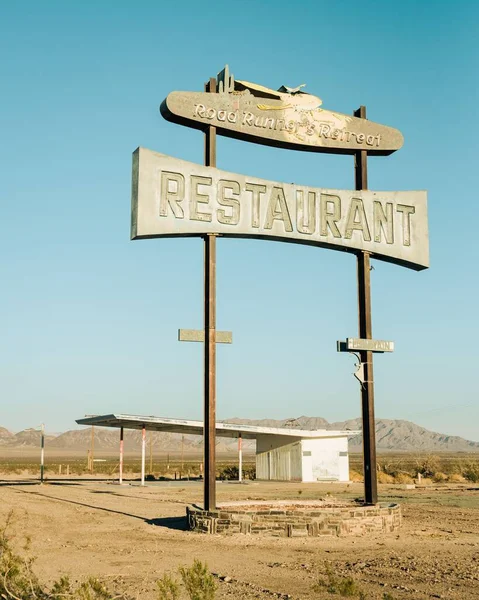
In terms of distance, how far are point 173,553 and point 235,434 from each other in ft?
101

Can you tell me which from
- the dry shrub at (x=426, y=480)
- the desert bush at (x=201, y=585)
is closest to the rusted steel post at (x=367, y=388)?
the desert bush at (x=201, y=585)

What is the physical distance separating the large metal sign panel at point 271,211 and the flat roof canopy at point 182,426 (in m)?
17.9

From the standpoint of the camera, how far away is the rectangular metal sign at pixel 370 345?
17.7m

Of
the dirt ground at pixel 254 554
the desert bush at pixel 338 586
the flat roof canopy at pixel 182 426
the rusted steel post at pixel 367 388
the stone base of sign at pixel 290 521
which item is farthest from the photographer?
the flat roof canopy at pixel 182 426

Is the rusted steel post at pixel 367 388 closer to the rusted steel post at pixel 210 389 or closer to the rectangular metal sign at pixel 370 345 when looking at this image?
the rectangular metal sign at pixel 370 345

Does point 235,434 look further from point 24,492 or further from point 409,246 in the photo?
point 409,246

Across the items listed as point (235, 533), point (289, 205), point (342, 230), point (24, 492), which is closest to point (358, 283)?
point (342, 230)

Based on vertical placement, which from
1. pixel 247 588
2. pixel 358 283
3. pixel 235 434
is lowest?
pixel 247 588

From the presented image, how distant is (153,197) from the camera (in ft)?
55.3

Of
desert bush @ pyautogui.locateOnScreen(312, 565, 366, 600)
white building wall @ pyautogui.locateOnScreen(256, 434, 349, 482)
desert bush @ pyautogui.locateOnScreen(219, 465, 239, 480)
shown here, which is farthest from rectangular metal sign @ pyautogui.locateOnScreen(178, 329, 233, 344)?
desert bush @ pyautogui.locateOnScreen(219, 465, 239, 480)

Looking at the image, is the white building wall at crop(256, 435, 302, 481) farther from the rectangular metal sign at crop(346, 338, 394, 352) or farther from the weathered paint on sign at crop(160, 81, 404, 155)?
the weathered paint on sign at crop(160, 81, 404, 155)

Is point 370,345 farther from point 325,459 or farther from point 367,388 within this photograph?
point 325,459

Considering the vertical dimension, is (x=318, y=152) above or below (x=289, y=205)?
above

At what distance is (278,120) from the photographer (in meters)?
18.4
